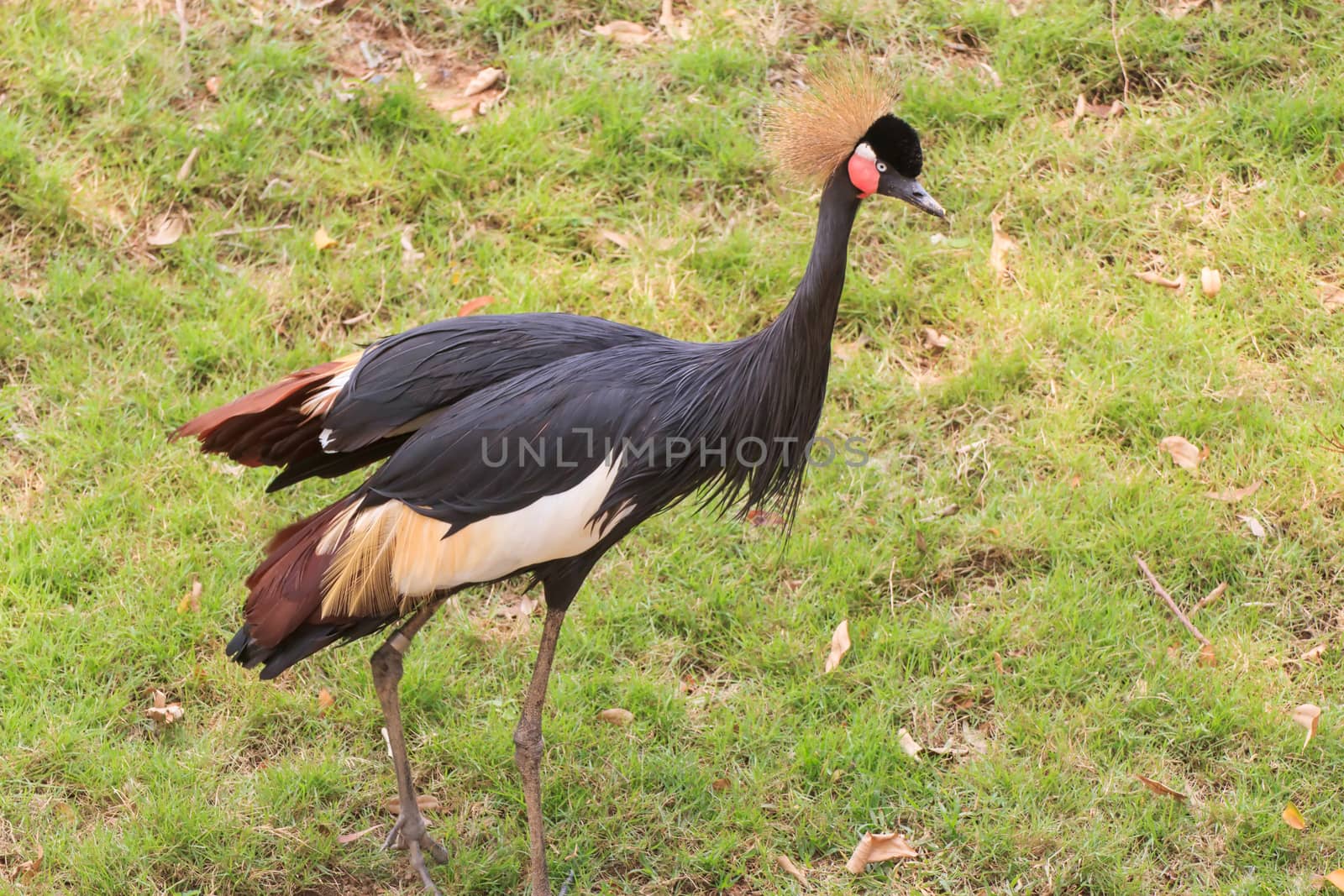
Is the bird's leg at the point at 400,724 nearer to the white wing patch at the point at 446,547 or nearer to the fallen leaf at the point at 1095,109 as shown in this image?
the white wing patch at the point at 446,547

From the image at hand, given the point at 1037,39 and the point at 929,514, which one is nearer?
the point at 929,514

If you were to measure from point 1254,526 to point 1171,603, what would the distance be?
17.3 inches

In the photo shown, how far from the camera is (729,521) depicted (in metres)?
4.60

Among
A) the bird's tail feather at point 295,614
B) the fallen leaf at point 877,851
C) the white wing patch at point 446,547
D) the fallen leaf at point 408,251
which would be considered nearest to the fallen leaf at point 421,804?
the bird's tail feather at point 295,614

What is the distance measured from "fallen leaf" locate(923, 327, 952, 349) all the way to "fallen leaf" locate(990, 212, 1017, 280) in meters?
0.36

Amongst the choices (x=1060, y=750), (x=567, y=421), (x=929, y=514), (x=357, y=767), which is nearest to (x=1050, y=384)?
(x=929, y=514)

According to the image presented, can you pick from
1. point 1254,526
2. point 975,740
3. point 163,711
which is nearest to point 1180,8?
point 1254,526

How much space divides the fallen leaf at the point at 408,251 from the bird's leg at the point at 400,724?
1.99 metres

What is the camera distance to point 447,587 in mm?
3369

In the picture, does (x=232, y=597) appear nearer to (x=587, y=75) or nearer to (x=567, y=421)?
(x=567, y=421)

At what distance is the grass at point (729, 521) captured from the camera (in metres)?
3.81

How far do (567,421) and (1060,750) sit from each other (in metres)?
1.80

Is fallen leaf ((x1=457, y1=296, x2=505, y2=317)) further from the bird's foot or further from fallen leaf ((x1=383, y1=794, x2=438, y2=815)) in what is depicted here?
the bird's foot

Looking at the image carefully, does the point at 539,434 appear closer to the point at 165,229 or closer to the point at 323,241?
the point at 323,241
